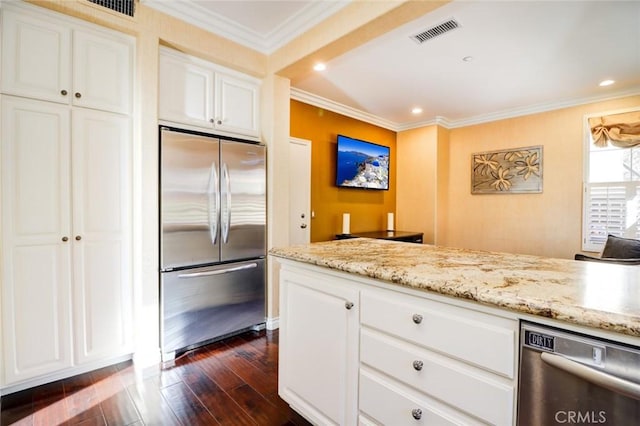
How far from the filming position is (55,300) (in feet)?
6.52

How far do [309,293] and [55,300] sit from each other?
1.73m

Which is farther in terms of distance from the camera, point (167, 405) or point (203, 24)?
point (203, 24)

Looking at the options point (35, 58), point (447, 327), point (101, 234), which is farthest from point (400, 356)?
point (35, 58)

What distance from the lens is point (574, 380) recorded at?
0.82m

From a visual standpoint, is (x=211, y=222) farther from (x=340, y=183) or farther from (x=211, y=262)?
(x=340, y=183)

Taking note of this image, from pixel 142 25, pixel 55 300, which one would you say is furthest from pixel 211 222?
pixel 142 25

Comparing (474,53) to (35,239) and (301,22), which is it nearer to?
(301,22)

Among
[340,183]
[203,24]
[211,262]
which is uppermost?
[203,24]

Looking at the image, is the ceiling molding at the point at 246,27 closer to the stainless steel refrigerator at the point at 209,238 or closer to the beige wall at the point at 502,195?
the stainless steel refrigerator at the point at 209,238

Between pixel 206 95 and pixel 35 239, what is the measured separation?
158cm

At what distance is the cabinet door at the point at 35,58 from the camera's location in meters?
1.81

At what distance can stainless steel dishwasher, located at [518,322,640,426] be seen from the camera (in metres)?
0.75

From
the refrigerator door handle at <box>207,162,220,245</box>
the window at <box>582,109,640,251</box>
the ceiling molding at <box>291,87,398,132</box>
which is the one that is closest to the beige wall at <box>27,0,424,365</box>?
the refrigerator door handle at <box>207,162,220,245</box>

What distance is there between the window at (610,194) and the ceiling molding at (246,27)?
149 inches
